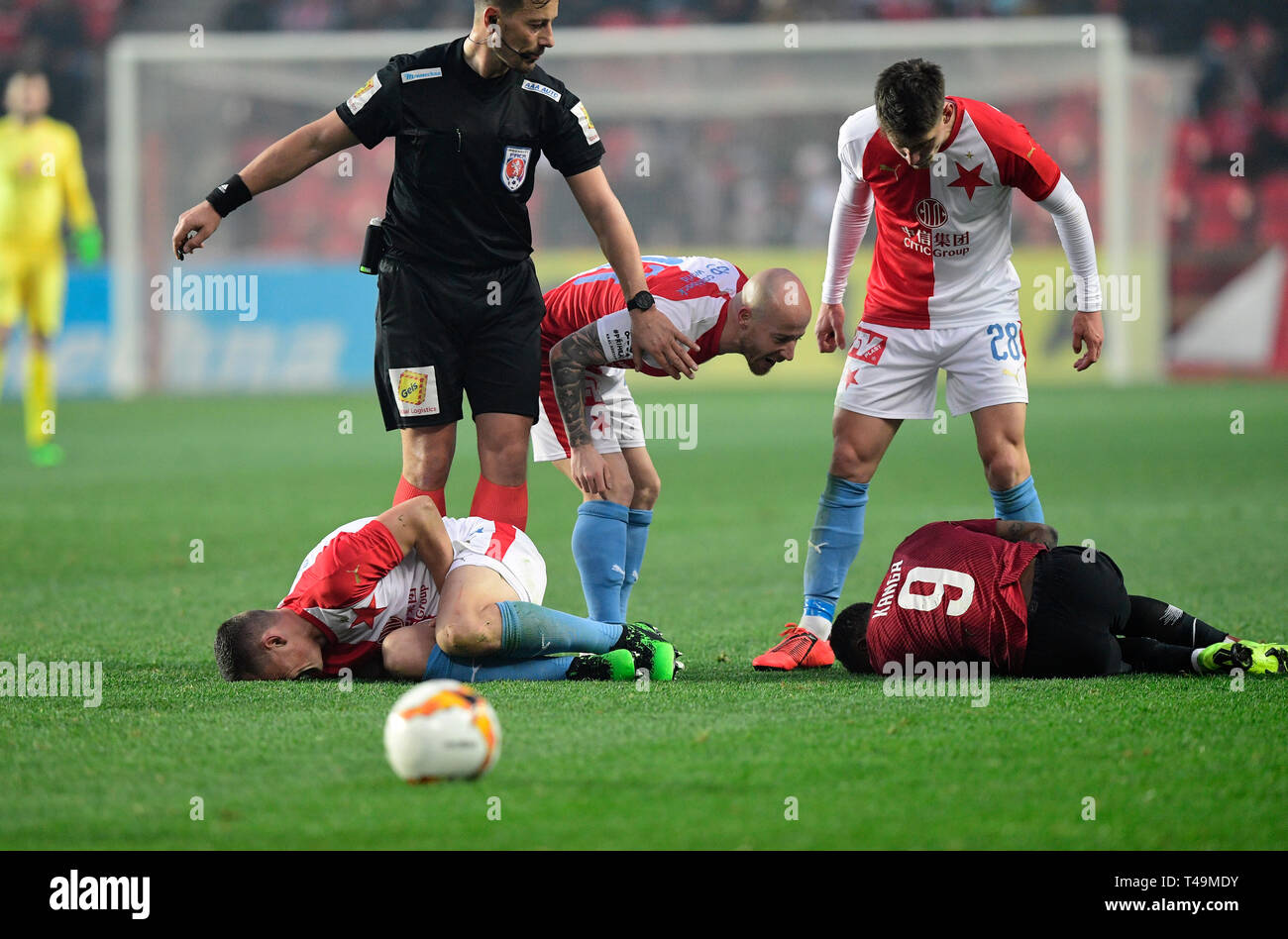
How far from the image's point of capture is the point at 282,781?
10.6ft

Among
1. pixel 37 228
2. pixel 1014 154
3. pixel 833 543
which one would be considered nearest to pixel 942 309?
pixel 1014 154

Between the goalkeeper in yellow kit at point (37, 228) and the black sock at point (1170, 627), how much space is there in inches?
355

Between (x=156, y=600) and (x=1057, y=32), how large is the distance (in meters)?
15.3

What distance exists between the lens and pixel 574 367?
189 inches

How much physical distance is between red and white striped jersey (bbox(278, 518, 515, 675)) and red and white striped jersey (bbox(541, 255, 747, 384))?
677 mm

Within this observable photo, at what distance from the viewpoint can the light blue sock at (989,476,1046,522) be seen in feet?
16.1

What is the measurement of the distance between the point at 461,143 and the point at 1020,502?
2021 mm

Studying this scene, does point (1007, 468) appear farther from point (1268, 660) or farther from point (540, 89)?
point (540, 89)

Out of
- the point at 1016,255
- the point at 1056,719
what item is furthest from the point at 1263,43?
the point at 1056,719

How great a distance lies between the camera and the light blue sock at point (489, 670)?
4340 mm

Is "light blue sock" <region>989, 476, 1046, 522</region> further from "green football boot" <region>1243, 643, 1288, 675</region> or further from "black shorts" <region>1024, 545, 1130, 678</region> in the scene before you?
"green football boot" <region>1243, 643, 1288, 675</region>

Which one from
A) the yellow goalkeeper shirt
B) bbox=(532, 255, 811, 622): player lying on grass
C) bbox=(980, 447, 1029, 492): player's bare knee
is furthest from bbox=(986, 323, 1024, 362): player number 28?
the yellow goalkeeper shirt

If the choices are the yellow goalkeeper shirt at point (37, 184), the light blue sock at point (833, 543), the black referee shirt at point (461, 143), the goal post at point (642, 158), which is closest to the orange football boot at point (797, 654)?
the light blue sock at point (833, 543)
